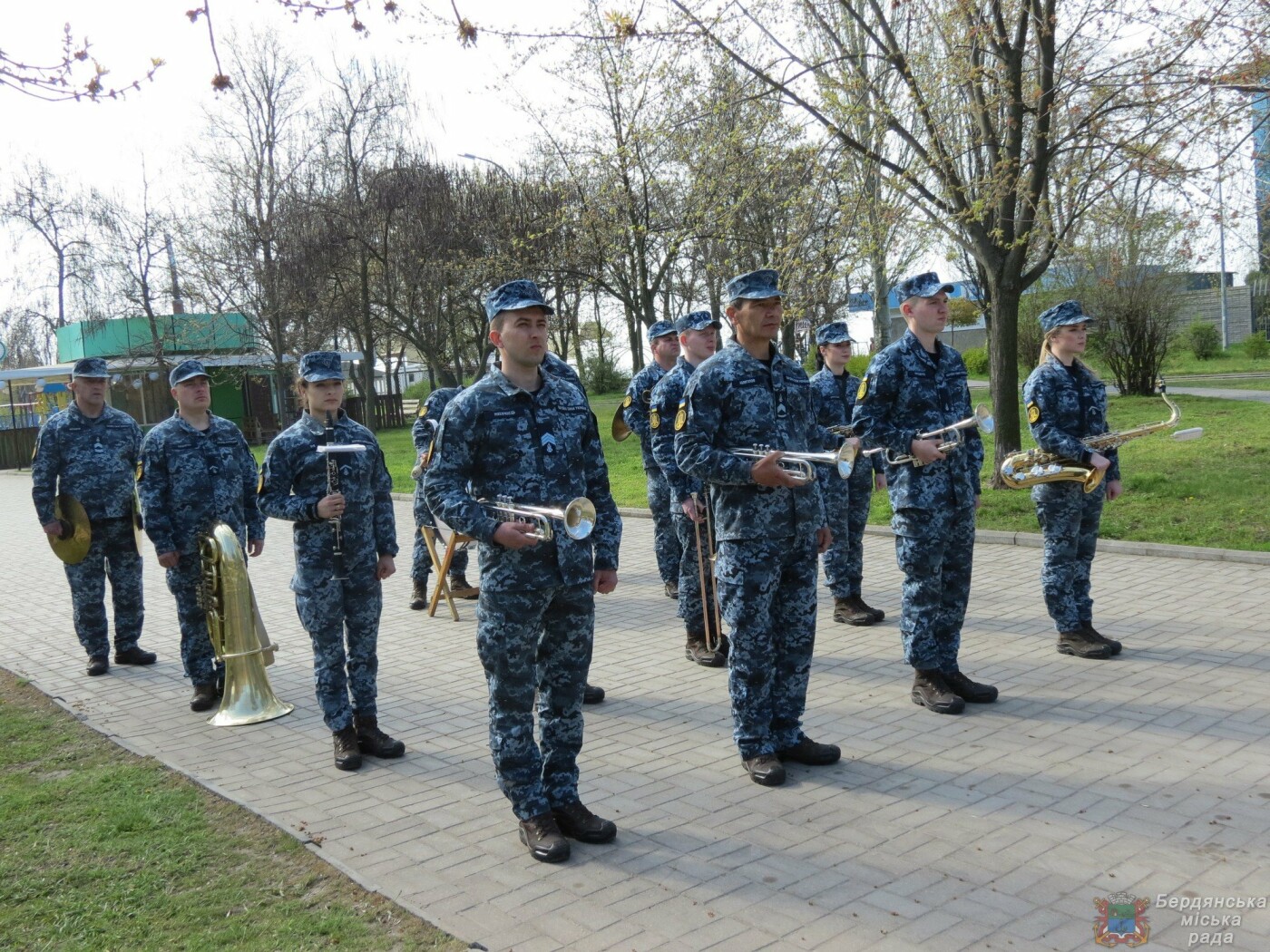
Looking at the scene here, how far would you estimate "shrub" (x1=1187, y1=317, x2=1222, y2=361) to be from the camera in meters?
38.4

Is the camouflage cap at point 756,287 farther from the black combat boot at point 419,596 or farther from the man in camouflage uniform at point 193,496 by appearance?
the black combat boot at point 419,596

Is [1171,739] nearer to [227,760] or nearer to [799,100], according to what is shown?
[227,760]

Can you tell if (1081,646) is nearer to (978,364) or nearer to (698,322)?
(698,322)

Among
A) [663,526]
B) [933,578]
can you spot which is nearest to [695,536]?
[663,526]

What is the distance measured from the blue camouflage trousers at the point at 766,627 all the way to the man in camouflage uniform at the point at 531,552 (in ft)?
2.64

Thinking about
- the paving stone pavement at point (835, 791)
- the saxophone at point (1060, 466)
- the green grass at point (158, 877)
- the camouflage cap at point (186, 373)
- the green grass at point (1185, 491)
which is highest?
the camouflage cap at point (186, 373)

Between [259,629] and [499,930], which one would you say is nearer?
[499,930]

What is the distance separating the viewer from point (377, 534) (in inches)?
240

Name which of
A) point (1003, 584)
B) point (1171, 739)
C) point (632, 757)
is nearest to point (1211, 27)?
point (1003, 584)

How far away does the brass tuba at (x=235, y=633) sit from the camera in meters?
6.86

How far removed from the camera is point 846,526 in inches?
341

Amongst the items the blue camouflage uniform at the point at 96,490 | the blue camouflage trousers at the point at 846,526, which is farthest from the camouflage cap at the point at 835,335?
the blue camouflage uniform at the point at 96,490

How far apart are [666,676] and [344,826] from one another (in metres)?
2.87

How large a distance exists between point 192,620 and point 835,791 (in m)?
4.46
